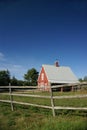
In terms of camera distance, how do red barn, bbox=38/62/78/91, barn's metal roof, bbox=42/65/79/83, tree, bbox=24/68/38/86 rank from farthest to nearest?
1. tree, bbox=24/68/38/86
2. barn's metal roof, bbox=42/65/79/83
3. red barn, bbox=38/62/78/91

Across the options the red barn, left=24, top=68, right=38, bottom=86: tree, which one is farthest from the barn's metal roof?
left=24, top=68, right=38, bottom=86: tree

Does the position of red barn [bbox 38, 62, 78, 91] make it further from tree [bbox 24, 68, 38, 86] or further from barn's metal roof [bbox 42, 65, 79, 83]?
tree [bbox 24, 68, 38, 86]

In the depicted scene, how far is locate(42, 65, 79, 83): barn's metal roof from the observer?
158 feet

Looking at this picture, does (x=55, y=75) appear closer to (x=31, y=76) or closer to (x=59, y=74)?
(x=59, y=74)

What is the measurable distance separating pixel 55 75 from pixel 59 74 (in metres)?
1.42

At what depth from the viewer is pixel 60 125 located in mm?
7082

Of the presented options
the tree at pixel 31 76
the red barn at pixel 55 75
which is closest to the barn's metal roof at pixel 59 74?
the red barn at pixel 55 75

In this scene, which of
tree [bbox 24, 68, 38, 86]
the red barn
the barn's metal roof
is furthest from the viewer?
tree [bbox 24, 68, 38, 86]

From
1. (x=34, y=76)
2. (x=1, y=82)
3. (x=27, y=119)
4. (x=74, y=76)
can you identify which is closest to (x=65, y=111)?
(x=27, y=119)

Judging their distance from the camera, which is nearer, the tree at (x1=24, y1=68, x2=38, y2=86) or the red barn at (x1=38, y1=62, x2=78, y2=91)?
the red barn at (x1=38, y1=62, x2=78, y2=91)

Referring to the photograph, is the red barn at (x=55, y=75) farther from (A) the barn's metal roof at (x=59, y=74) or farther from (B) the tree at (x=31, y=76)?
(B) the tree at (x=31, y=76)

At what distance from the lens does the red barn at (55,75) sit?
48031mm

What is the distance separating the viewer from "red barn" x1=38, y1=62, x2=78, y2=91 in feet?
158

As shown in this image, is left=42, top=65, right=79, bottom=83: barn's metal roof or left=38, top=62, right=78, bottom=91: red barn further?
left=42, top=65, right=79, bottom=83: barn's metal roof
